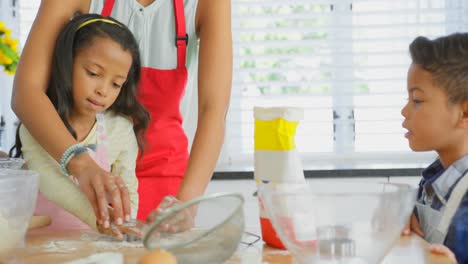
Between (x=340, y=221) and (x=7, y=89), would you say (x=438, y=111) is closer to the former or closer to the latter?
(x=340, y=221)

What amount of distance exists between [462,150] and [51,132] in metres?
0.88

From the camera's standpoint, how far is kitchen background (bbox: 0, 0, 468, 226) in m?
2.80

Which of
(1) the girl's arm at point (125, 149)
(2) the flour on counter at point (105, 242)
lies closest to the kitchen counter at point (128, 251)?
(2) the flour on counter at point (105, 242)

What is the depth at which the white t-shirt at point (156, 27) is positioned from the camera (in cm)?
161

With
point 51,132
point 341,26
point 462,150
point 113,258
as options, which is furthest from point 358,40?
point 113,258

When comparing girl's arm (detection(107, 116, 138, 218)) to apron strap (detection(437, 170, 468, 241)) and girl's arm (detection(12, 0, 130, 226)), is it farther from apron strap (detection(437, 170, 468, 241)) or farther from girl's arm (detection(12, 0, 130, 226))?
apron strap (detection(437, 170, 468, 241))

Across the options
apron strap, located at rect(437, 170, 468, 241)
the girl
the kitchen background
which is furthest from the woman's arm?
the kitchen background

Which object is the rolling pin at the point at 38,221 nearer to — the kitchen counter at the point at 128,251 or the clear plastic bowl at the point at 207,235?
the kitchen counter at the point at 128,251

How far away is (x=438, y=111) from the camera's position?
1499mm

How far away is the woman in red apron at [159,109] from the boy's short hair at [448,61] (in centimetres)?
46

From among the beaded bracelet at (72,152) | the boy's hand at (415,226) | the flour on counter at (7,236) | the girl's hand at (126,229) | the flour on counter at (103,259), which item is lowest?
the boy's hand at (415,226)

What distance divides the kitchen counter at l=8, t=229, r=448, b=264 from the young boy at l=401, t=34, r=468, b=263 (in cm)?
34

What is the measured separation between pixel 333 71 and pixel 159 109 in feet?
4.48

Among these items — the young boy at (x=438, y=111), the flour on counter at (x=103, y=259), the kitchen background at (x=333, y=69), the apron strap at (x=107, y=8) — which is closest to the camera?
the flour on counter at (x=103, y=259)
